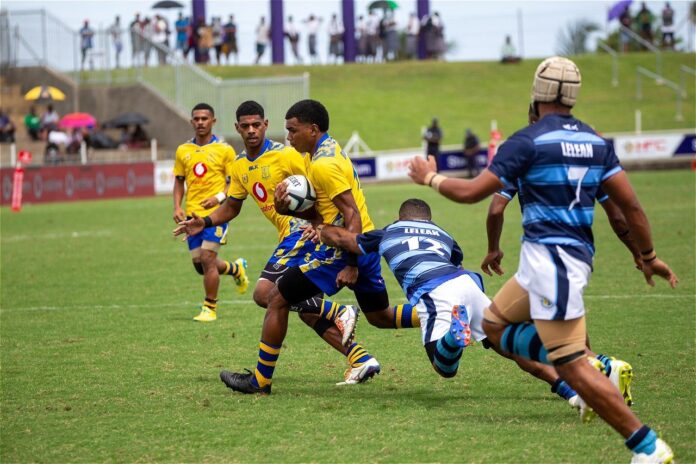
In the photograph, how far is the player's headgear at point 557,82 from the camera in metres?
5.66

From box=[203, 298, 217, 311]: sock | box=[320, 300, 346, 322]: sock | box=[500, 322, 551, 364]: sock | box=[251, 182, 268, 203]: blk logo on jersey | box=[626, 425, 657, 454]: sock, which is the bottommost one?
box=[203, 298, 217, 311]: sock

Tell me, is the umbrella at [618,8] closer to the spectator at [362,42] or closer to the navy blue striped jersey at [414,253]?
the spectator at [362,42]

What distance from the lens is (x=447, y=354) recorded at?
6973mm

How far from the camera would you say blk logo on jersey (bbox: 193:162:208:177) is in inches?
482

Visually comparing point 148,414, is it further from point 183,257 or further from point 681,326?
point 183,257

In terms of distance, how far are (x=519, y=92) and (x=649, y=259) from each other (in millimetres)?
46227

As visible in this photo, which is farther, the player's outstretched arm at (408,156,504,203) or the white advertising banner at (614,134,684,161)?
the white advertising banner at (614,134,684,161)

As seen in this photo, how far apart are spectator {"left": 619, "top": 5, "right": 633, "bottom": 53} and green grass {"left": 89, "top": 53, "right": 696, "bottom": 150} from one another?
46.1 inches

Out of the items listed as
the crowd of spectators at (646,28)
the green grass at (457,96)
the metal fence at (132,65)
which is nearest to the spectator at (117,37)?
the metal fence at (132,65)

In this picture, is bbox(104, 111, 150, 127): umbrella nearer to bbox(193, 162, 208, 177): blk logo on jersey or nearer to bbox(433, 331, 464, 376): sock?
bbox(193, 162, 208, 177): blk logo on jersey

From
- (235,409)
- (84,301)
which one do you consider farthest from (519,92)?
(235,409)

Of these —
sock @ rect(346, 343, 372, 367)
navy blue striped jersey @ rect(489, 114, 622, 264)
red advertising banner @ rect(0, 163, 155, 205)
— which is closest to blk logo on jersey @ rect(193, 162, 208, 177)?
sock @ rect(346, 343, 372, 367)

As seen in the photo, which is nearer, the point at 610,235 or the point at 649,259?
the point at 649,259

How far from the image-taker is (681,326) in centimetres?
1003
